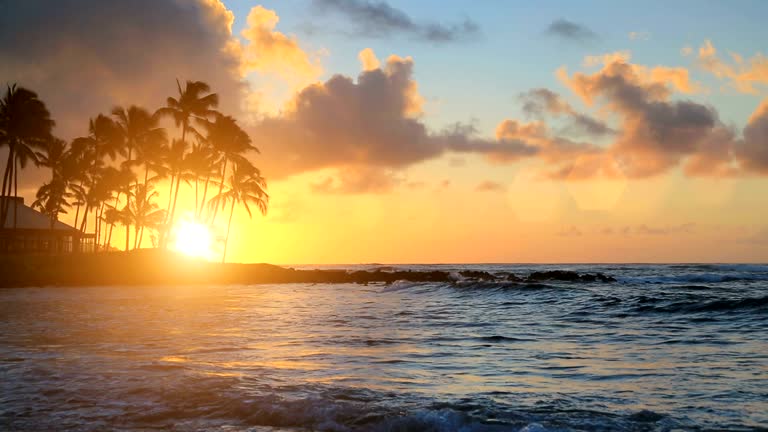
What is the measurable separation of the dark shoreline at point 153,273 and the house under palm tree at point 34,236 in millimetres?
5325

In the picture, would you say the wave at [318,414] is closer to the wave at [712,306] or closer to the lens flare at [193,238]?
the wave at [712,306]

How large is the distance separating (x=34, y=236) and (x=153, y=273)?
1177 centimetres

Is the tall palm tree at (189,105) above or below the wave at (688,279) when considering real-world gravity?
above

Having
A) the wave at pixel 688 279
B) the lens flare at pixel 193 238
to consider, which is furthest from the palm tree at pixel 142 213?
the wave at pixel 688 279

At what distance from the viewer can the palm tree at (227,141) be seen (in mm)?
53781

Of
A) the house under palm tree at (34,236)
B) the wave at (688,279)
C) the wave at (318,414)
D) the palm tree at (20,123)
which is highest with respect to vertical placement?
the palm tree at (20,123)

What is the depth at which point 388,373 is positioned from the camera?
28.0 feet

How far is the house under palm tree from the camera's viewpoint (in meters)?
47.3

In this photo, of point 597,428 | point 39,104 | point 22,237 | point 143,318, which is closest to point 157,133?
point 39,104

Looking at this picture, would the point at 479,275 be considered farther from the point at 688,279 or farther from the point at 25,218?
the point at 25,218

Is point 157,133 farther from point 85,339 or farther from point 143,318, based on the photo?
point 85,339

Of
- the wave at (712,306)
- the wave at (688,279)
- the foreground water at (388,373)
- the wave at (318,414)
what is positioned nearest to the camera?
the wave at (318,414)

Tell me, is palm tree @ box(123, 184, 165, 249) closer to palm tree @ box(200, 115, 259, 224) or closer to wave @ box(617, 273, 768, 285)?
palm tree @ box(200, 115, 259, 224)

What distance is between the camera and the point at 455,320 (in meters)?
16.4
